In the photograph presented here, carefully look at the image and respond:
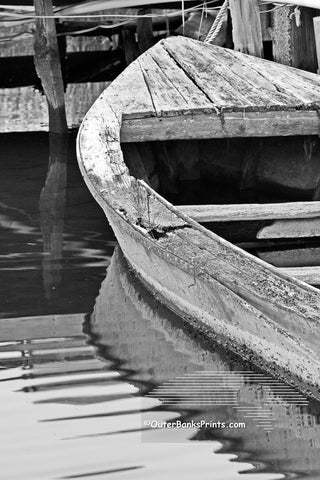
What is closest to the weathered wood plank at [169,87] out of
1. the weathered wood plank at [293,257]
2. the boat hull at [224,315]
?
the weathered wood plank at [293,257]

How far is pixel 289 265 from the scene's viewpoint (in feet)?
17.0

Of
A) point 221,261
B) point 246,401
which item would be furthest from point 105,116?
point 246,401

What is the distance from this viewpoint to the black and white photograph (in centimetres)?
340

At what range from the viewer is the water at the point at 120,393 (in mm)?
3301

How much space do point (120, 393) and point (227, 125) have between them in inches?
83.6

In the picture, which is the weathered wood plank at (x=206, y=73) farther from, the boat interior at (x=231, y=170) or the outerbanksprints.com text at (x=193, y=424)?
the outerbanksprints.com text at (x=193, y=424)

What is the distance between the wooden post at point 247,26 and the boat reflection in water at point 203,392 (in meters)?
3.05

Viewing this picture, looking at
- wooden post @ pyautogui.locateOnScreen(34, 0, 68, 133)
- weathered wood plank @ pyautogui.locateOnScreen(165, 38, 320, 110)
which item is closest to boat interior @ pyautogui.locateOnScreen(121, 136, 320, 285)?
weathered wood plank @ pyautogui.locateOnScreen(165, 38, 320, 110)

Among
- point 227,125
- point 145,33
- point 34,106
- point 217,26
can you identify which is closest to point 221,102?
point 227,125

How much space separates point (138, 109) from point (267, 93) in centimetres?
80

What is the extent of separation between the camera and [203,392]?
3.83 m

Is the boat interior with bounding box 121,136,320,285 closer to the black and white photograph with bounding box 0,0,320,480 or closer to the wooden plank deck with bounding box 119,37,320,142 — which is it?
the black and white photograph with bounding box 0,0,320,480

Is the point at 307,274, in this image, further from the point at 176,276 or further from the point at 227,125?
the point at 227,125

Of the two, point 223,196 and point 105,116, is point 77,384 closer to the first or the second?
point 105,116
